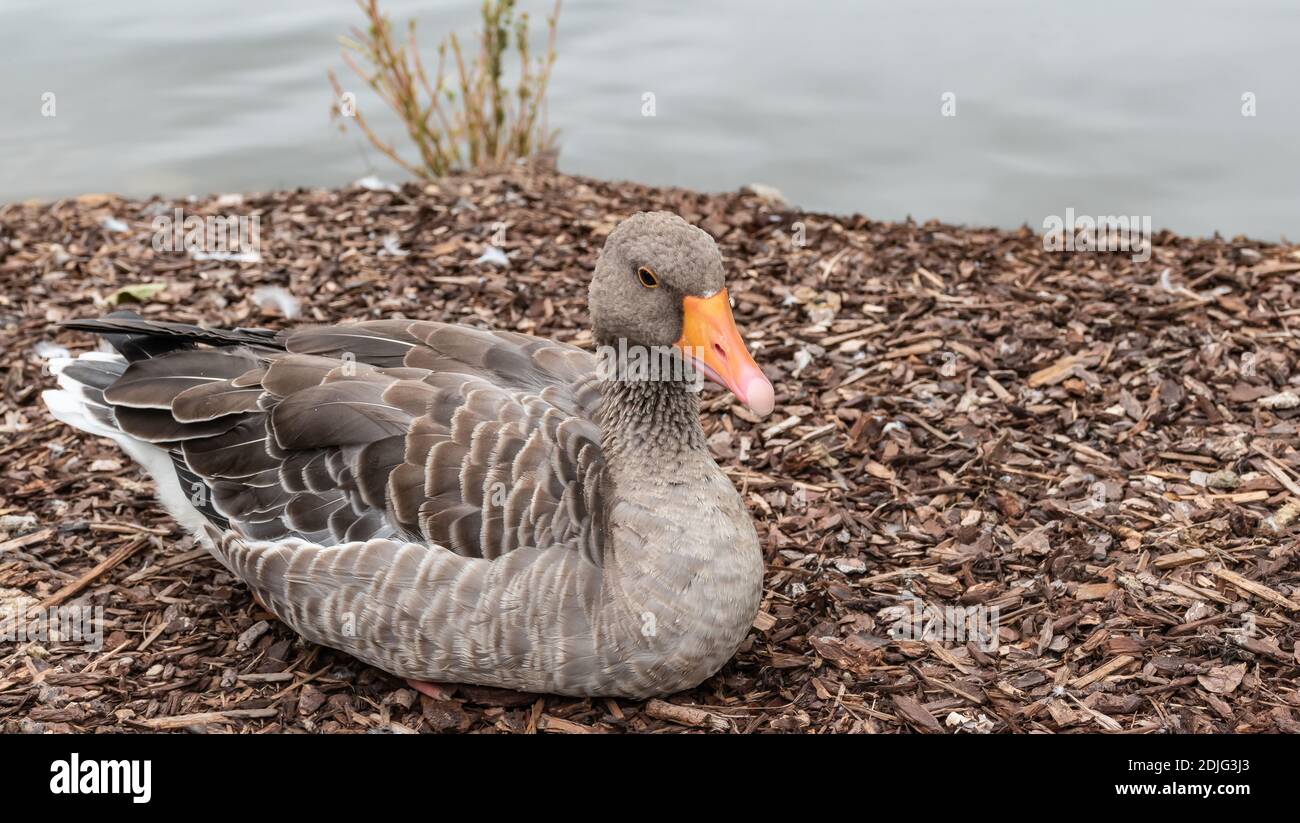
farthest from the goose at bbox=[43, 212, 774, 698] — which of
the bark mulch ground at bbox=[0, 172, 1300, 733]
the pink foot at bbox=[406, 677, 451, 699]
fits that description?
the bark mulch ground at bbox=[0, 172, 1300, 733]

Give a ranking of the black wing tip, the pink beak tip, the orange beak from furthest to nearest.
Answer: the black wing tip < the orange beak < the pink beak tip

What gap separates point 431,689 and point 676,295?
1.98 meters

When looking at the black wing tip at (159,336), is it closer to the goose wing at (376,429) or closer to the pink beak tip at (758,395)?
the goose wing at (376,429)

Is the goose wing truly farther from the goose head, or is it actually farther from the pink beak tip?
the pink beak tip

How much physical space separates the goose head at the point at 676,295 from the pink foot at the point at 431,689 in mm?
1720

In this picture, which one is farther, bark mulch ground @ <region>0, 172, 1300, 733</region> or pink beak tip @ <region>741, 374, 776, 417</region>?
bark mulch ground @ <region>0, 172, 1300, 733</region>

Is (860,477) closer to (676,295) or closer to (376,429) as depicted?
(676,295)

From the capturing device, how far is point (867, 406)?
684 cm

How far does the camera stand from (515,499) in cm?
478

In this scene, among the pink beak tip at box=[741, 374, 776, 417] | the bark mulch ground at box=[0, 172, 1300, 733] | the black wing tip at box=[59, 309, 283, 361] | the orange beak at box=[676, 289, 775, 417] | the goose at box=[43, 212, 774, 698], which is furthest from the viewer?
the black wing tip at box=[59, 309, 283, 361]

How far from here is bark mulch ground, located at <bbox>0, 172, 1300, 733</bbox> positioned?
5008 mm

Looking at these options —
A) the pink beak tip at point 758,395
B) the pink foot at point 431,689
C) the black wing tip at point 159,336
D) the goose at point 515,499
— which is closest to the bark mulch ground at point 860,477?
the pink foot at point 431,689

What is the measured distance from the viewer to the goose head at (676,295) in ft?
15.3

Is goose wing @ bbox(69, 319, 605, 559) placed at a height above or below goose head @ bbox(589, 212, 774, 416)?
below
